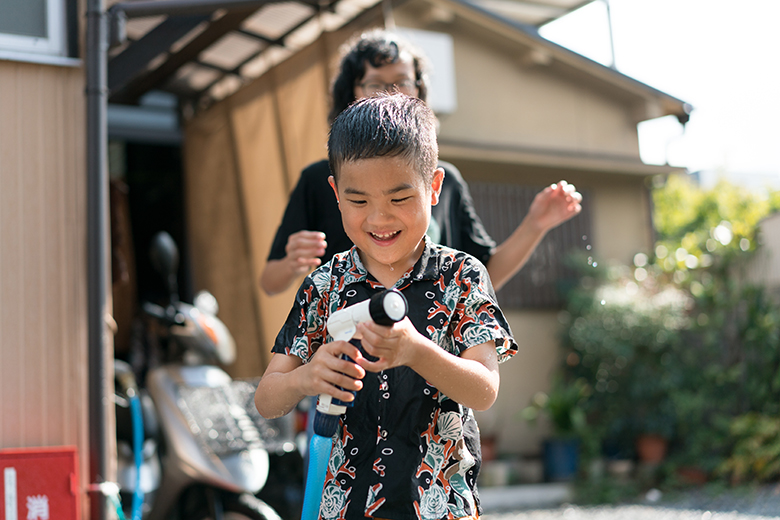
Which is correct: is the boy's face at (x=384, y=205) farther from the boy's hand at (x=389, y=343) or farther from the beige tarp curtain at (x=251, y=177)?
the beige tarp curtain at (x=251, y=177)

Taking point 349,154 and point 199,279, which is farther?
point 199,279

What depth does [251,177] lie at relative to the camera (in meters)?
5.16

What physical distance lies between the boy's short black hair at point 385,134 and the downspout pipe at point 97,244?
186 centimetres

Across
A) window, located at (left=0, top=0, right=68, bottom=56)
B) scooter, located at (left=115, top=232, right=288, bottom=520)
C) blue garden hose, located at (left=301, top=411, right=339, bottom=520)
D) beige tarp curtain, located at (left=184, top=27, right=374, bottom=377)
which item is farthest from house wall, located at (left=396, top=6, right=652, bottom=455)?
blue garden hose, located at (left=301, top=411, right=339, bottom=520)

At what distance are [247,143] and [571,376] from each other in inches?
162

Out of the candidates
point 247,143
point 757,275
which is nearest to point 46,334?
point 247,143

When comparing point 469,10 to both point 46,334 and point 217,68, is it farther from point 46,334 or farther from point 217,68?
point 46,334

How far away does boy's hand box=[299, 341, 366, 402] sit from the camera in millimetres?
1024

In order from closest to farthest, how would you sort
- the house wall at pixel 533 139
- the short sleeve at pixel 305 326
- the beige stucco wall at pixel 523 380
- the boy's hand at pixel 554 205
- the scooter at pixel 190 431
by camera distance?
the short sleeve at pixel 305 326
the boy's hand at pixel 554 205
the scooter at pixel 190 431
the beige stucco wall at pixel 523 380
the house wall at pixel 533 139

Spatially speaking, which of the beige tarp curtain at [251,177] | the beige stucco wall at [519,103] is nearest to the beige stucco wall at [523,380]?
the beige stucco wall at [519,103]

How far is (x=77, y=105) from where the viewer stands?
295 centimetres

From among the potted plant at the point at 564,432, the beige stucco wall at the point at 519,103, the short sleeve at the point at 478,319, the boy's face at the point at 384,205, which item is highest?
the beige stucco wall at the point at 519,103

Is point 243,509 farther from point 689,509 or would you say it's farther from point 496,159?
point 496,159

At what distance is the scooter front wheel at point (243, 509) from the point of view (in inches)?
117
